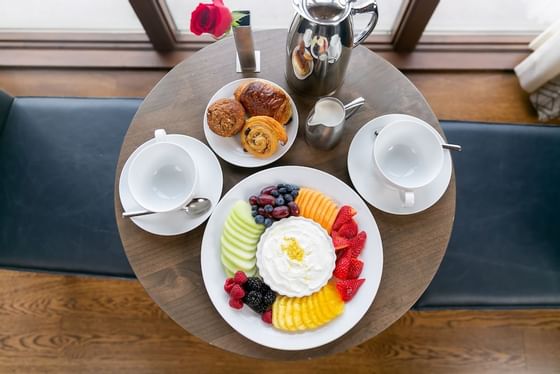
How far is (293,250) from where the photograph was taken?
0.86 metres

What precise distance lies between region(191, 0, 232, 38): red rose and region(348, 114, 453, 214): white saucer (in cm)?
39

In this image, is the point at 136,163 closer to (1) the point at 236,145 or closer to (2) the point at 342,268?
(1) the point at 236,145

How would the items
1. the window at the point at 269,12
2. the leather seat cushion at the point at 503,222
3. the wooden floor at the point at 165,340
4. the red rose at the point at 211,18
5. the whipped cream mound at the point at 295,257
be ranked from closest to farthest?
the red rose at the point at 211,18 < the whipped cream mound at the point at 295,257 < the leather seat cushion at the point at 503,222 < the wooden floor at the point at 165,340 < the window at the point at 269,12

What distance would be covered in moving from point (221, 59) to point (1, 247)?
79cm

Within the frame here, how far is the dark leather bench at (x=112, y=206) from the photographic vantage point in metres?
1.13

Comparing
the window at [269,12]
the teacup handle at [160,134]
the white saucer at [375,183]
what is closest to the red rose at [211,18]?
the teacup handle at [160,134]

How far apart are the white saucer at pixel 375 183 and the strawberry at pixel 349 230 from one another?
80 millimetres

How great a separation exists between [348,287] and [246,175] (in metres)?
0.33

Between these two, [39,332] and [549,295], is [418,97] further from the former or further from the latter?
[39,332]

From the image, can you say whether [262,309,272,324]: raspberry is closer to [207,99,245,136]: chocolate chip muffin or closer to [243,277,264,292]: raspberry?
[243,277,264,292]: raspberry

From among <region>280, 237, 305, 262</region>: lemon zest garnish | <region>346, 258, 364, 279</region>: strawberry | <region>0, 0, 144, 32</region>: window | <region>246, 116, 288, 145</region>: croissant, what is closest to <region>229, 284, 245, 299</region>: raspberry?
<region>280, 237, 305, 262</region>: lemon zest garnish

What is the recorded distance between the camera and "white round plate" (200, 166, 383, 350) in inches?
33.7

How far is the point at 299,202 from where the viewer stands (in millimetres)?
901

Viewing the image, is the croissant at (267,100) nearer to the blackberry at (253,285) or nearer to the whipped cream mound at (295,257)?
the whipped cream mound at (295,257)
